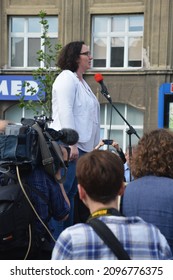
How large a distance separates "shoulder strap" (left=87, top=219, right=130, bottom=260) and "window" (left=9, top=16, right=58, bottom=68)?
17.4 meters

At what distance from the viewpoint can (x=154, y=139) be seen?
301 centimetres

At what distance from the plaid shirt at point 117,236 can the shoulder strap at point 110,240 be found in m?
0.02

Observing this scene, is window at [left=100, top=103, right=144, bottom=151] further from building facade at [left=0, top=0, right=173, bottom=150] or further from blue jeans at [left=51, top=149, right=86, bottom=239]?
Result: blue jeans at [left=51, top=149, right=86, bottom=239]

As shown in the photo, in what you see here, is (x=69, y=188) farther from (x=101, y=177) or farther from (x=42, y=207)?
(x=101, y=177)

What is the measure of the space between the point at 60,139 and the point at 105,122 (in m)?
15.3

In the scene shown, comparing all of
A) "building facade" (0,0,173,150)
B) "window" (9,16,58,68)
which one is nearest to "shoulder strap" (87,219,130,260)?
"building facade" (0,0,173,150)

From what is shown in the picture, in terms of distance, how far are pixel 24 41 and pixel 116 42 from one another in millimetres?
3449

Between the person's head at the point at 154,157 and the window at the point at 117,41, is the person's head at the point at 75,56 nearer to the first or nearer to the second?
the person's head at the point at 154,157

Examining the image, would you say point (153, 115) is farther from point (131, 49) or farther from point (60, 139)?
point (60, 139)

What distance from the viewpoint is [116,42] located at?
18.8 m

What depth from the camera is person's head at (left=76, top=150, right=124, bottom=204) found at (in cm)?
219

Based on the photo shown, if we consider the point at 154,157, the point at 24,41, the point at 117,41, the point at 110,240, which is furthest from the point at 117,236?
the point at 24,41

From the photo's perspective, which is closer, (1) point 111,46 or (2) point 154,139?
(2) point 154,139
